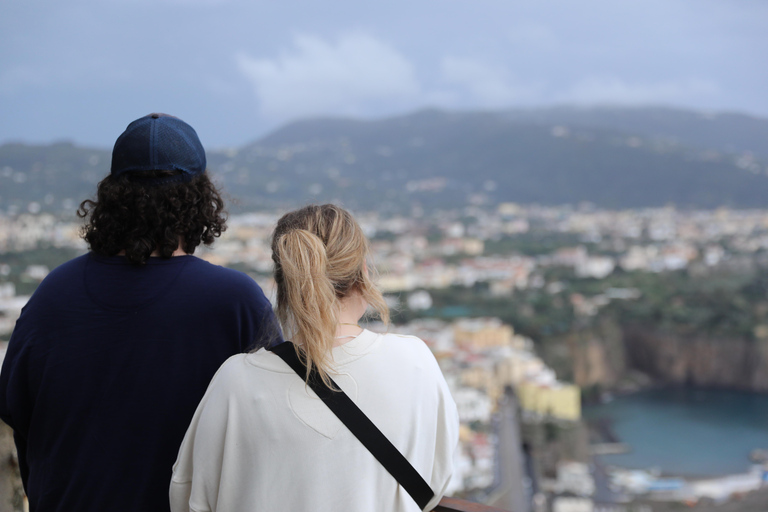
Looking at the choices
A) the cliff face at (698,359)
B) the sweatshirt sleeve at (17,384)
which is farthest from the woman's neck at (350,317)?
the cliff face at (698,359)

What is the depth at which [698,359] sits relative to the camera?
68.6 ft

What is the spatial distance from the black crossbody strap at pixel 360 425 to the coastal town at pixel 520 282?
0.10 m

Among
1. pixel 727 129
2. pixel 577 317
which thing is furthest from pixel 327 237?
pixel 727 129

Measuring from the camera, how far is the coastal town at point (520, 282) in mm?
11344

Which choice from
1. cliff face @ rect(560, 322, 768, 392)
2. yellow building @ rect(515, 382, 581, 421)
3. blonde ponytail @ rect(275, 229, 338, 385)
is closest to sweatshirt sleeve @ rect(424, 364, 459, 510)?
blonde ponytail @ rect(275, 229, 338, 385)

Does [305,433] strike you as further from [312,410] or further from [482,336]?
[482,336]

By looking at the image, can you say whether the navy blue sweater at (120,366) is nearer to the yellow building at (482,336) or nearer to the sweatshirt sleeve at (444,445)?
the sweatshirt sleeve at (444,445)

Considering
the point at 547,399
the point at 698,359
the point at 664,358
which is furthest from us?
the point at 664,358

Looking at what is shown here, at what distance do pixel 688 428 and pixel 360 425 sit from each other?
19.3 m

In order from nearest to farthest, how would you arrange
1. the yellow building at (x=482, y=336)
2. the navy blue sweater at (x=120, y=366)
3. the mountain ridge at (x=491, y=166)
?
the navy blue sweater at (x=120, y=366), the yellow building at (x=482, y=336), the mountain ridge at (x=491, y=166)

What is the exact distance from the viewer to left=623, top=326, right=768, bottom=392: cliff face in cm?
2027

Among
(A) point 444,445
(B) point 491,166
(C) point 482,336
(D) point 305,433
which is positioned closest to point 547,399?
(C) point 482,336

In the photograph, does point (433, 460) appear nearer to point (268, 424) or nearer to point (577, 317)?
point (268, 424)

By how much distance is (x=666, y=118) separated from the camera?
61.8 meters
